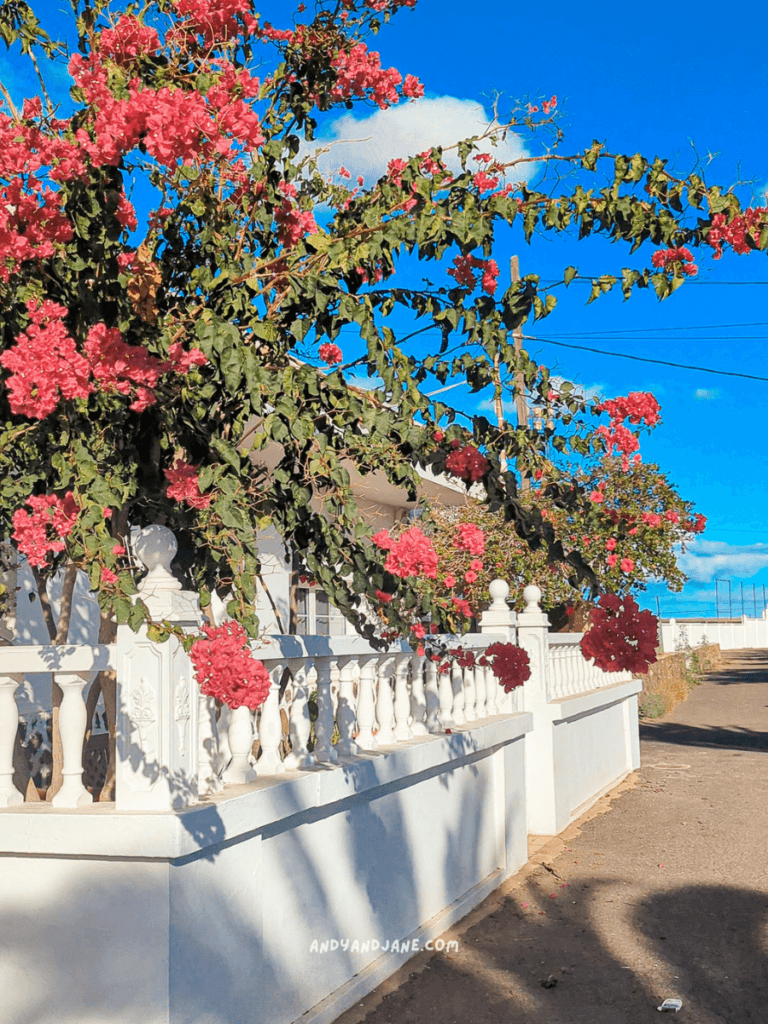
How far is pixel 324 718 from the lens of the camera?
4.97 m

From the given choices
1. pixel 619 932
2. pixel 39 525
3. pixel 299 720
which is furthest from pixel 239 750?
pixel 619 932

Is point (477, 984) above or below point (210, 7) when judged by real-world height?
below

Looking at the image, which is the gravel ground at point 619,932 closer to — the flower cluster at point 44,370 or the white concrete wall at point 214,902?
the white concrete wall at point 214,902

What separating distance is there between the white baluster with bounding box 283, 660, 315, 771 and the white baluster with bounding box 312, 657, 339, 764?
0.06 metres

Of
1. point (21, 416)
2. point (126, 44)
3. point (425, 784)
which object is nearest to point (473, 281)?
point (126, 44)

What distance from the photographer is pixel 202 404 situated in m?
4.29

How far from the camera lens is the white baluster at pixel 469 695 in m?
7.20

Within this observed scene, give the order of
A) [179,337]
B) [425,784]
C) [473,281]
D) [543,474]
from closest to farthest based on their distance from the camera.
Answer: [179,337] → [473,281] → [543,474] → [425,784]

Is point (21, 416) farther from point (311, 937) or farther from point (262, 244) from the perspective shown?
point (311, 937)

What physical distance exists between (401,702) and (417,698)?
320 millimetres

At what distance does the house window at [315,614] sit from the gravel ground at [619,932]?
440cm

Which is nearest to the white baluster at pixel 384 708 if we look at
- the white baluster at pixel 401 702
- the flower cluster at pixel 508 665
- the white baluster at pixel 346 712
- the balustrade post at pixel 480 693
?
the white baluster at pixel 401 702

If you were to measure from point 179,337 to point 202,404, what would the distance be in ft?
1.03

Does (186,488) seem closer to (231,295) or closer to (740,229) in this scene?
(231,295)
